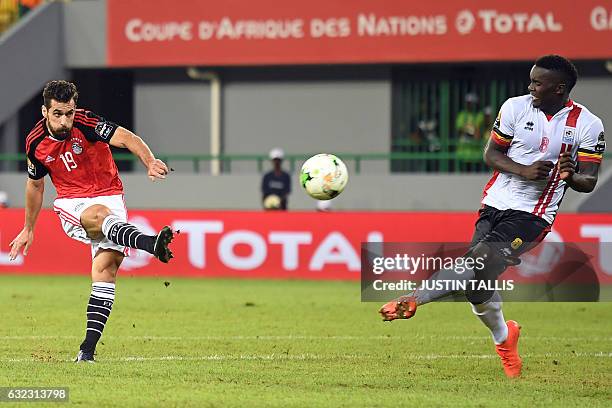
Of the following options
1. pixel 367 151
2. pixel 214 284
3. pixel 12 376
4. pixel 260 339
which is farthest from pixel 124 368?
pixel 367 151

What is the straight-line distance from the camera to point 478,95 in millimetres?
25766

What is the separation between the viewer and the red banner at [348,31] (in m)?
23.9

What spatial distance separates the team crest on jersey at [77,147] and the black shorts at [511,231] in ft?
9.94

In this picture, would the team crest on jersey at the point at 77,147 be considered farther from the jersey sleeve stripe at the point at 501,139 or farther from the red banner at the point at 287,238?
the red banner at the point at 287,238

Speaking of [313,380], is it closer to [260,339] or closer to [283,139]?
[260,339]

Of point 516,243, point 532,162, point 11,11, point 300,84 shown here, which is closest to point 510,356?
point 516,243

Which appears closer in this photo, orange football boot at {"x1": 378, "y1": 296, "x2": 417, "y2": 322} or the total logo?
orange football boot at {"x1": 378, "y1": 296, "x2": 417, "y2": 322}

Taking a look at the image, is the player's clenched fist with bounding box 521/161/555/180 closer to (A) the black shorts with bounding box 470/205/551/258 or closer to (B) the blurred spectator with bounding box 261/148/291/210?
(A) the black shorts with bounding box 470/205/551/258

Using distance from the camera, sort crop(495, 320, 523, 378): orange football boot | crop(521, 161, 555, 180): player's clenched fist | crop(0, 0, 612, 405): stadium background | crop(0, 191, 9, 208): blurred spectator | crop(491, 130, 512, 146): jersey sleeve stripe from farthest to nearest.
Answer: crop(0, 191, 9, 208): blurred spectator → crop(0, 0, 612, 405): stadium background → crop(495, 320, 523, 378): orange football boot → crop(491, 130, 512, 146): jersey sleeve stripe → crop(521, 161, 555, 180): player's clenched fist

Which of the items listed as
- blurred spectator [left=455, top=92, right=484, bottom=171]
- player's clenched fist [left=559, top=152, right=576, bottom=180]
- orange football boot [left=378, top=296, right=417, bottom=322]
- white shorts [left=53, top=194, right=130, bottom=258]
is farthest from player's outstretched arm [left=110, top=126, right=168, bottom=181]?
blurred spectator [left=455, top=92, right=484, bottom=171]

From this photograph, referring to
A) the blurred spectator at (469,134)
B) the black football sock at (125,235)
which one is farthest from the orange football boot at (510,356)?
the blurred spectator at (469,134)

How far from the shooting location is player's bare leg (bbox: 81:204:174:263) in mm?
9141

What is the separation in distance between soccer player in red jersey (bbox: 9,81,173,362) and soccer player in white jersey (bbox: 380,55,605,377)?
2.51m

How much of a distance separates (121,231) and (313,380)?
1802 mm
